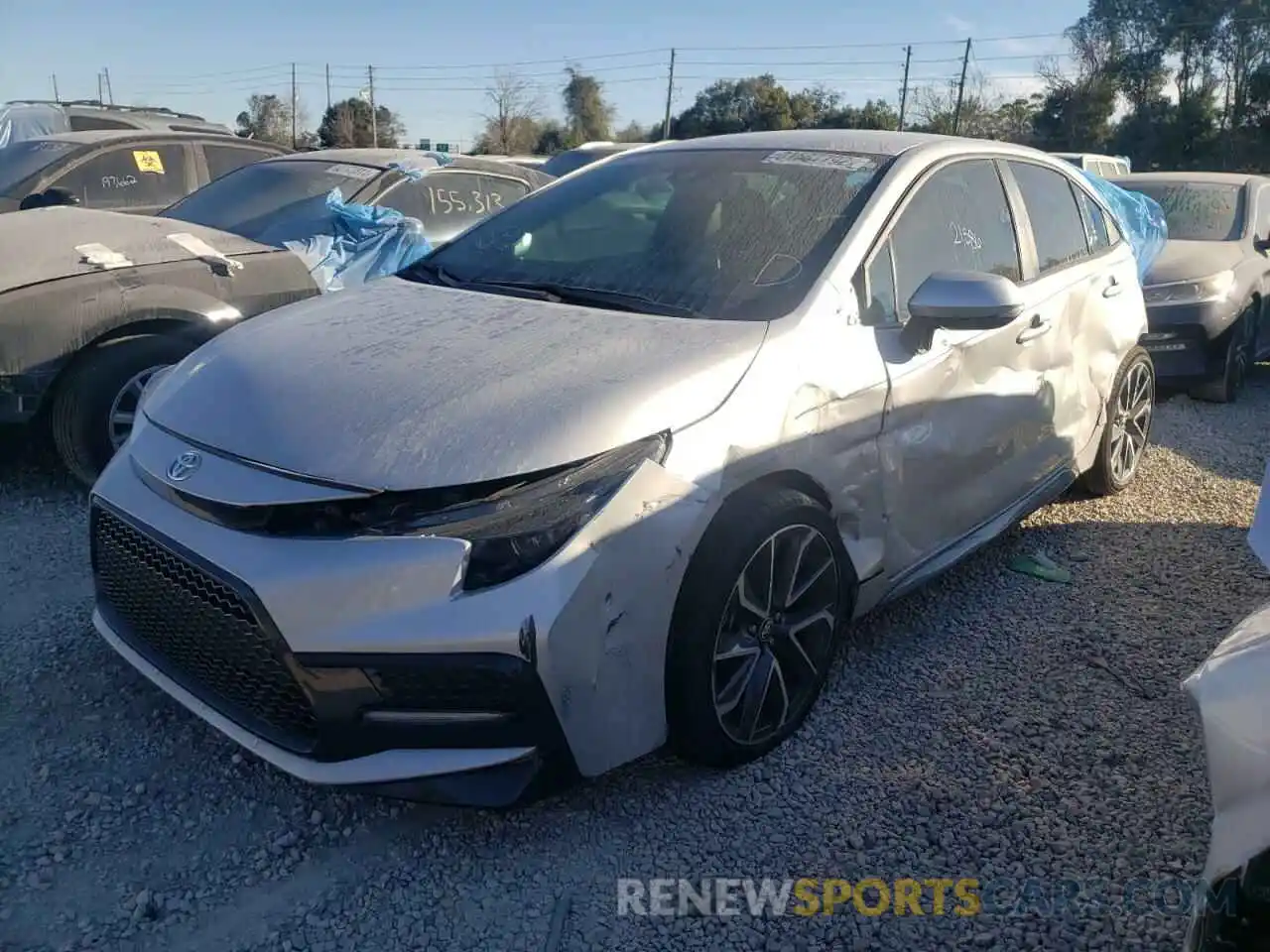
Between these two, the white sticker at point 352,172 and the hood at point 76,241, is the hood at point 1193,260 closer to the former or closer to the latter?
the white sticker at point 352,172

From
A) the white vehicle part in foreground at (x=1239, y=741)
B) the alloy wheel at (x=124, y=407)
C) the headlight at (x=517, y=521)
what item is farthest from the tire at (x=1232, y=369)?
the alloy wheel at (x=124, y=407)

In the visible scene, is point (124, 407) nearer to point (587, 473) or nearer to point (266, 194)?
point (266, 194)

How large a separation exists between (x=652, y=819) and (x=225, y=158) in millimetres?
7399

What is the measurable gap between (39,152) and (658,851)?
25.9 feet

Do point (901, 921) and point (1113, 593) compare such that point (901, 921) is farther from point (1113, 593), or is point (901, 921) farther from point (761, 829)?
point (1113, 593)

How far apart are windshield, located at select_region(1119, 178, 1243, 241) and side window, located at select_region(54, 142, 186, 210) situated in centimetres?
769

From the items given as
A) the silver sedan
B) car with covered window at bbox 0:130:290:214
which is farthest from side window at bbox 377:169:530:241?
the silver sedan

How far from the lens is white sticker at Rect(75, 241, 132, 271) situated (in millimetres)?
4613

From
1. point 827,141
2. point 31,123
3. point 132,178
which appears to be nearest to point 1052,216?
point 827,141

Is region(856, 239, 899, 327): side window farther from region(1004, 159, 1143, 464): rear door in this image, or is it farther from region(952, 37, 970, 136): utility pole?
region(952, 37, 970, 136): utility pole

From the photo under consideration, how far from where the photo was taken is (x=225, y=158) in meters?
8.38

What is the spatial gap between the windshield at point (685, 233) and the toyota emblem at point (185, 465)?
1.20 m

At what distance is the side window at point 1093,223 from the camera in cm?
462

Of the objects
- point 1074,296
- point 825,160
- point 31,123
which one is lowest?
point 1074,296
